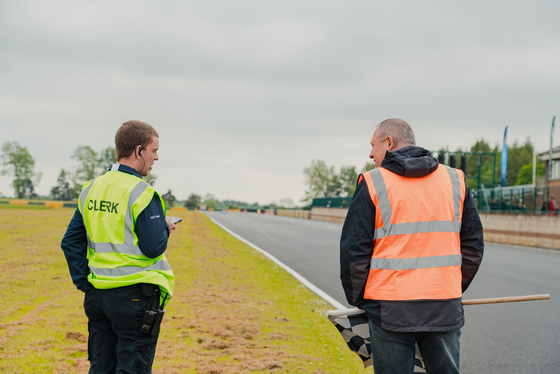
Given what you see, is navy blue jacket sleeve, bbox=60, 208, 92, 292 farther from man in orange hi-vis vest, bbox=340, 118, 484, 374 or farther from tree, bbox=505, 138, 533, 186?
tree, bbox=505, 138, 533, 186

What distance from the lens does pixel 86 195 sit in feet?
10.5

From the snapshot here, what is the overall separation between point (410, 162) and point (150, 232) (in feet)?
5.11

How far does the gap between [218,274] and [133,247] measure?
296 inches

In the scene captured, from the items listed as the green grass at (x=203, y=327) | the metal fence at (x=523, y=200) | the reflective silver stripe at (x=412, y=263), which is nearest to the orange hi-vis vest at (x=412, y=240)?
the reflective silver stripe at (x=412, y=263)

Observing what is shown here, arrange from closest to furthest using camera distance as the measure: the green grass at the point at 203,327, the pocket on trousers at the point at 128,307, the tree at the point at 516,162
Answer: the pocket on trousers at the point at 128,307 < the green grass at the point at 203,327 < the tree at the point at 516,162

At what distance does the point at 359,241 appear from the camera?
2742mm

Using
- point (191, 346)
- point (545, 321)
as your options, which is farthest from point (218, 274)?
point (545, 321)

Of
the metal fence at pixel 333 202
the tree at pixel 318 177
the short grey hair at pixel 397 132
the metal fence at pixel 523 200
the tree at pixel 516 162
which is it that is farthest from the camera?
the tree at pixel 318 177

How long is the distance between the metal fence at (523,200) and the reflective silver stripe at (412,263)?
71.3ft

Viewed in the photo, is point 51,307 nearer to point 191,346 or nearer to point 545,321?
point 191,346

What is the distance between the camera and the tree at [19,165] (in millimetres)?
101625

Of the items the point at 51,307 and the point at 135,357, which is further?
the point at 51,307

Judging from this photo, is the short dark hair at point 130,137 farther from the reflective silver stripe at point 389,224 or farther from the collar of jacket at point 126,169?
the reflective silver stripe at point 389,224

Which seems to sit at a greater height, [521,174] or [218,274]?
[521,174]
